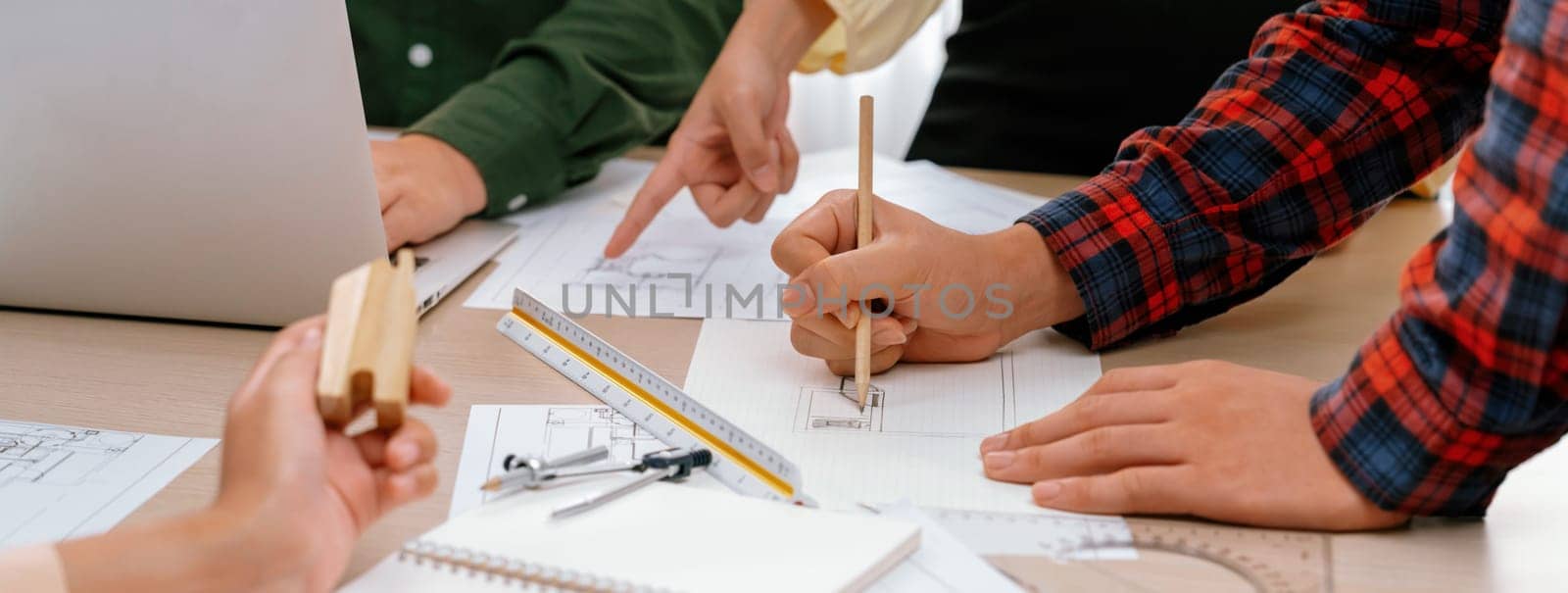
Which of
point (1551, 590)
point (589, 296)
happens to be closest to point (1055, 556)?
point (1551, 590)

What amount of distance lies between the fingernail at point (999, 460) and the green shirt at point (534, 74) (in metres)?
0.65

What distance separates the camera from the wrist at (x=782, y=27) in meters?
1.21

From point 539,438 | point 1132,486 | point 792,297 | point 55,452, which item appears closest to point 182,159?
point 55,452

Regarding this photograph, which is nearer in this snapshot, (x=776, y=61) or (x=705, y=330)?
(x=705, y=330)

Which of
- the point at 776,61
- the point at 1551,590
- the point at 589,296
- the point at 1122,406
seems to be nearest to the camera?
the point at 1551,590

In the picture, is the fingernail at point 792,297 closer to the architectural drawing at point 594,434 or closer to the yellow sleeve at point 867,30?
the architectural drawing at point 594,434

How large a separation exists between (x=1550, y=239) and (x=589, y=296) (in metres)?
0.71

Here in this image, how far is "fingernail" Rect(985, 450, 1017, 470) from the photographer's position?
2.56 feet

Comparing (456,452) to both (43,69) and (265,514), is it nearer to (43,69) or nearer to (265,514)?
(265,514)

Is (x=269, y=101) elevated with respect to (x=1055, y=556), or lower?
elevated

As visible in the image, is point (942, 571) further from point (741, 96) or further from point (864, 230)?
point (741, 96)

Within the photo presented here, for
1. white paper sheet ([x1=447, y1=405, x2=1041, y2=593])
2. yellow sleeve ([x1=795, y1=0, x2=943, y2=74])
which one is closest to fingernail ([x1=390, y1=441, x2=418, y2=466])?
white paper sheet ([x1=447, y1=405, x2=1041, y2=593])

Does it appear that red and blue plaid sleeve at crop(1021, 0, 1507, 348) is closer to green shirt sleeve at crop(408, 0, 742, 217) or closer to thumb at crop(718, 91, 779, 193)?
thumb at crop(718, 91, 779, 193)

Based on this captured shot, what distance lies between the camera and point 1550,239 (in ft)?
1.98
